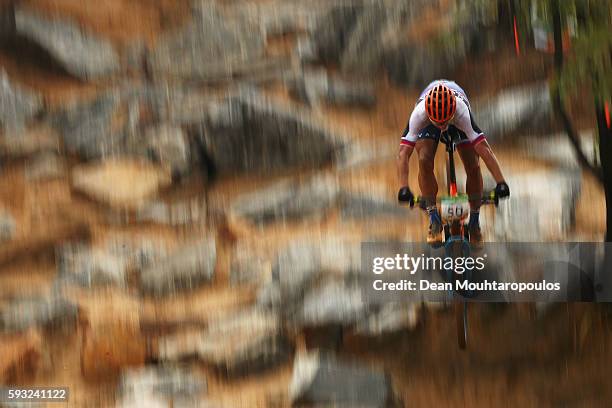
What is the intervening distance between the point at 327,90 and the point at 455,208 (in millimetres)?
1296

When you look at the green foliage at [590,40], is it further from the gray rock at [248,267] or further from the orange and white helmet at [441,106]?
the gray rock at [248,267]

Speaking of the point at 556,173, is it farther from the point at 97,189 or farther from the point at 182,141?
the point at 97,189

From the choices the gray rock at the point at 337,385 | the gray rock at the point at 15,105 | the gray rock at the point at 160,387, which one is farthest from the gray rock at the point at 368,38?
the gray rock at the point at 160,387

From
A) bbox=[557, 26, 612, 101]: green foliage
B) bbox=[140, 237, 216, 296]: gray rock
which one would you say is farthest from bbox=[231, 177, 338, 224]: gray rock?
bbox=[557, 26, 612, 101]: green foliage

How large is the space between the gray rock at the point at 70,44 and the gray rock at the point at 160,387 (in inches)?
88.2

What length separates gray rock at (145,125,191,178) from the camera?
15.8 feet

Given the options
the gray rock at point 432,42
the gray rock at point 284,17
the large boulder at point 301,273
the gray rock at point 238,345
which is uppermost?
the gray rock at point 284,17

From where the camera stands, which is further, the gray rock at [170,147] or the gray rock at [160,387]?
the gray rock at [170,147]

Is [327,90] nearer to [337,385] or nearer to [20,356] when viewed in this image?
[337,385]

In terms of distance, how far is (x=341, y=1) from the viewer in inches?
187

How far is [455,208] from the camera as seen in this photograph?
4.48 meters

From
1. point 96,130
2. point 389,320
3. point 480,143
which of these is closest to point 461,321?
point 389,320

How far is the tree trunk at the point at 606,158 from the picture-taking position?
440cm

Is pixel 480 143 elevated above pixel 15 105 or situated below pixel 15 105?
below
